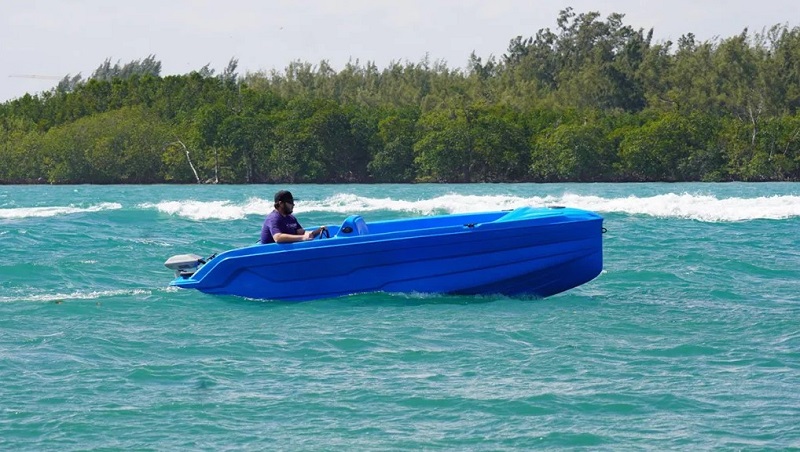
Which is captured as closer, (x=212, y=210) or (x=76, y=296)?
(x=76, y=296)

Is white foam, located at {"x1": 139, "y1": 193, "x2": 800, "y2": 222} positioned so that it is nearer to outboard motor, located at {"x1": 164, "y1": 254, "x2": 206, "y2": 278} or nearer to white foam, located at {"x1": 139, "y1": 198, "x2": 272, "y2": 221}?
white foam, located at {"x1": 139, "y1": 198, "x2": 272, "y2": 221}

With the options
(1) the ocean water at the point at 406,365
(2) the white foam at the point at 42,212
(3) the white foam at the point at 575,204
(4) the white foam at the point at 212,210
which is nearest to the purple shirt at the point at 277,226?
(1) the ocean water at the point at 406,365

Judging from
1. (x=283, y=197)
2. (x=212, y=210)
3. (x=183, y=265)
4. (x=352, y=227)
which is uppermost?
(x=283, y=197)

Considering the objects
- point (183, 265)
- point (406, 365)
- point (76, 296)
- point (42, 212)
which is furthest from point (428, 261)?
point (42, 212)

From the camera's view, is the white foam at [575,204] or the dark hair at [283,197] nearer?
the dark hair at [283,197]

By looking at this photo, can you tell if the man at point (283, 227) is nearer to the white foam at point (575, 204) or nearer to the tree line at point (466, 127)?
the white foam at point (575, 204)

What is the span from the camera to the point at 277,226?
A: 11.9m

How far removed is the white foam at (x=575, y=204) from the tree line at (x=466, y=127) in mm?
33526

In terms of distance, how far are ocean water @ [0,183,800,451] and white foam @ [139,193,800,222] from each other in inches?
507

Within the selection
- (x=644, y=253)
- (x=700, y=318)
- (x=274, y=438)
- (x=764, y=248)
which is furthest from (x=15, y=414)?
(x=764, y=248)

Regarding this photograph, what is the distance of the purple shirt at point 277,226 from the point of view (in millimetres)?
11922

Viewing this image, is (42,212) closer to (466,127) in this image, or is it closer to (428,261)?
(428,261)

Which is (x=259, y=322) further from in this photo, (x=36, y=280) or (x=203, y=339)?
(x=36, y=280)

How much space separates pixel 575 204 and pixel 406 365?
1041 inches
